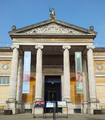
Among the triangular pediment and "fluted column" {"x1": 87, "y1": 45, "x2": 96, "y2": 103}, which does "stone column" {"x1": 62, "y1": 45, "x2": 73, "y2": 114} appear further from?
"fluted column" {"x1": 87, "y1": 45, "x2": 96, "y2": 103}

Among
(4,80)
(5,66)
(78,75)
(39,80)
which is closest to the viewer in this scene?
(39,80)

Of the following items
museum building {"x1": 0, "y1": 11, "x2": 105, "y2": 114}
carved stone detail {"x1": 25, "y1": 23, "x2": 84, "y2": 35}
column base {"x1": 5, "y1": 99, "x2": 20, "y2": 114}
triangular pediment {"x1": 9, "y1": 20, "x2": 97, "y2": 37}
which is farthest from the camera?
carved stone detail {"x1": 25, "y1": 23, "x2": 84, "y2": 35}

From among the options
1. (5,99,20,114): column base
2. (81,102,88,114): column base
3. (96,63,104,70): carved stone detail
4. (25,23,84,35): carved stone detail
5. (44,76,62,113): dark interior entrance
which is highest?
(25,23,84,35): carved stone detail

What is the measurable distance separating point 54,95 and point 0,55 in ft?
39.3

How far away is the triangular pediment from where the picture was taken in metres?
25.0

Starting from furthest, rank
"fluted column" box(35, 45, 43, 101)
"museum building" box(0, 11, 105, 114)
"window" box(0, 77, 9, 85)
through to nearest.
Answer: "window" box(0, 77, 9, 85) → "museum building" box(0, 11, 105, 114) → "fluted column" box(35, 45, 43, 101)

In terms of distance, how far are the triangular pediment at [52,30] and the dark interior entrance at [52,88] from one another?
878 cm

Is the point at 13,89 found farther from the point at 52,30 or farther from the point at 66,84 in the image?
the point at 52,30

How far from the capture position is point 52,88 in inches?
1180

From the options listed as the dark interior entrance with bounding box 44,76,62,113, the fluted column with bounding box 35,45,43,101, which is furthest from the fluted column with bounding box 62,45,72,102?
the dark interior entrance with bounding box 44,76,62,113

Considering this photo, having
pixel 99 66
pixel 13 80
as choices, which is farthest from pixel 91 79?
pixel 13 80

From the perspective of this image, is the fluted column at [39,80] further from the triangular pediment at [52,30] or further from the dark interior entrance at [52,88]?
the dark interior entrance at [52,88]

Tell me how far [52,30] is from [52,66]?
7.14 meters

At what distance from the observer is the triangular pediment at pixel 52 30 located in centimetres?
2505
